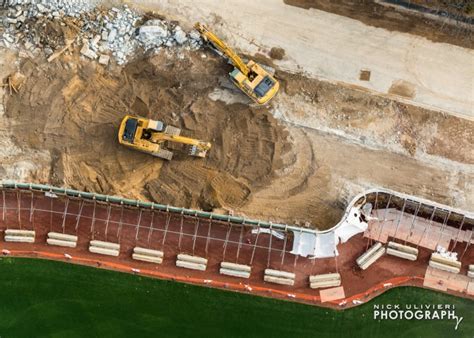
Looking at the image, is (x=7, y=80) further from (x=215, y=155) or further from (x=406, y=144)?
(x=406, y=144)

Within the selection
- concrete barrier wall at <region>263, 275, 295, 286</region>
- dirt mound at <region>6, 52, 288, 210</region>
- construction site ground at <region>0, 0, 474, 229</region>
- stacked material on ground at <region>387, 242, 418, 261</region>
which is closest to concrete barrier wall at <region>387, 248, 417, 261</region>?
stacked material on ground at <region>387, 242, 418, 261</region>

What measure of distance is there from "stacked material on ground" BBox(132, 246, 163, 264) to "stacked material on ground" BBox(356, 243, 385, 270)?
1176 cm

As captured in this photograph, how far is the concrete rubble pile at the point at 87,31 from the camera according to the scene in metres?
30.9

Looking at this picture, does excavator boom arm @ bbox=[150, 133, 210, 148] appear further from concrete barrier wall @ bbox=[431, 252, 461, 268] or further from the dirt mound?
concrete barrier wall @ bbox=[431, 252, 461, 268]

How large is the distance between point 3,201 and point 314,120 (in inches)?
763

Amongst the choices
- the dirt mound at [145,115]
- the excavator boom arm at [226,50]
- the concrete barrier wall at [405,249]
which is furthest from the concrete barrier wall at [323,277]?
the excavator boom arm at [226,50]

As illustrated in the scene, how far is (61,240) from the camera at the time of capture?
1169 inches

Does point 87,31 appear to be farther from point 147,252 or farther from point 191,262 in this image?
point 191,262

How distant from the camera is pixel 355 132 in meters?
31.2

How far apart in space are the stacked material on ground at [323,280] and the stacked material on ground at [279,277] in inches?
45.9

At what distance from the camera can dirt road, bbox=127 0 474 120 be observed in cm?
3156

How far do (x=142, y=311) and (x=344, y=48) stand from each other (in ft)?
66.5

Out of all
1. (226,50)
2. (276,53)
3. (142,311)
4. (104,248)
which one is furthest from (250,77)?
(142,311)

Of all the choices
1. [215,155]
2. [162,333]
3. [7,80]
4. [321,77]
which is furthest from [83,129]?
[321,77]
